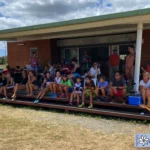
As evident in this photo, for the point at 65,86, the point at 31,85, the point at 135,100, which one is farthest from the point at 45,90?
the point at 135,100

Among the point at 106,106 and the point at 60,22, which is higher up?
the point at 60,22

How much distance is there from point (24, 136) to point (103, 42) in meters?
6.61

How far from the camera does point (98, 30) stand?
9453mm

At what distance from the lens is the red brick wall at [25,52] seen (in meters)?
12.7

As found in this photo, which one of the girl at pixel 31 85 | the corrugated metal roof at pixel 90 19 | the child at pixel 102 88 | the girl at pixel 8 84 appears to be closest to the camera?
the corrugated metal roof at pixel 90 19

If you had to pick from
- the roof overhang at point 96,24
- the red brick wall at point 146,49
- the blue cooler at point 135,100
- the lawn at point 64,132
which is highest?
the roof overhang at point 96,24

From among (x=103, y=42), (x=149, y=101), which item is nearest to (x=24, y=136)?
(x=149, y=101)

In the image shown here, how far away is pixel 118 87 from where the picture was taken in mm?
6703

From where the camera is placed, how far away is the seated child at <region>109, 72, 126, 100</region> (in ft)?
21.8

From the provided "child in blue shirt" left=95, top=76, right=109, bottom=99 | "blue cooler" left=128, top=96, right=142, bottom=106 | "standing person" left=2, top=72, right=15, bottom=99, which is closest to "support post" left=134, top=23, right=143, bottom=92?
"blue cooler" left=128, top=96, right=142, bottom=106

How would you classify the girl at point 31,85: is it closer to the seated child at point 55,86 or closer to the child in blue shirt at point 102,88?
the seated child at point 55,86

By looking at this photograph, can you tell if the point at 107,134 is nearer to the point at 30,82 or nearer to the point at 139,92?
the point at 139,92

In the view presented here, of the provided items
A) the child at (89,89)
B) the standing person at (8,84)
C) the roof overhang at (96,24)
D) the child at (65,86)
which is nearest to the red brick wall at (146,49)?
the roof overhang at (96,24)

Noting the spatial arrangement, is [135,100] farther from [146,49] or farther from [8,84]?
[8,84]
